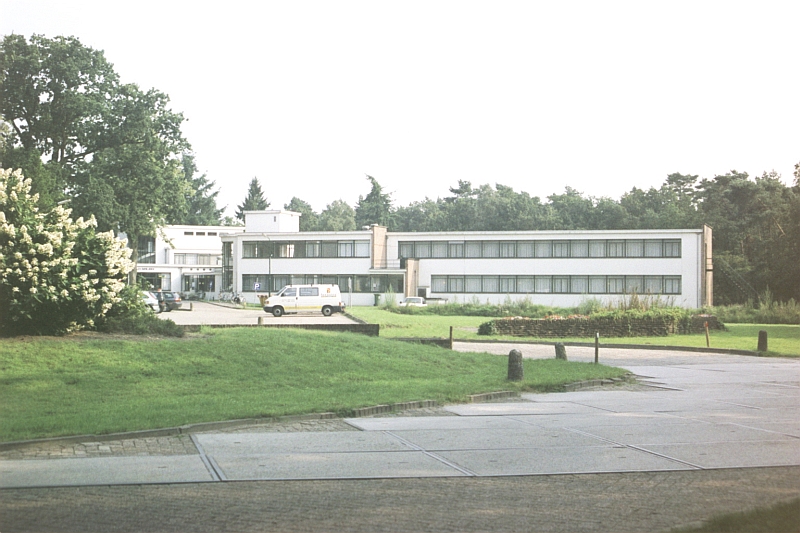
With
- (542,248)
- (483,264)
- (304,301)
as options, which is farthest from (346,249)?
(304,301)

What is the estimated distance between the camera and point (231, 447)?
10570mm

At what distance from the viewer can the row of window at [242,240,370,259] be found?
272 feet

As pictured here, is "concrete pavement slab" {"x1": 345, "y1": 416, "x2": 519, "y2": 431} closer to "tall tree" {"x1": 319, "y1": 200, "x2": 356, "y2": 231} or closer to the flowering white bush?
the flowering white bush

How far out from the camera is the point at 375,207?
5098 inches

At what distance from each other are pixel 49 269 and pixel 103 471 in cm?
971

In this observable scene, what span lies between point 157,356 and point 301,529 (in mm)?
11005

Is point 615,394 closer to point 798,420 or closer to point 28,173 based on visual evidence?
point 798,420

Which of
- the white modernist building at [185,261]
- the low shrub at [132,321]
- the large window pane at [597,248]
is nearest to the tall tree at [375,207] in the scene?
the white modernist building at [185,261]

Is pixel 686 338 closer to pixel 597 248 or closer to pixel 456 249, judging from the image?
pixel 597 248

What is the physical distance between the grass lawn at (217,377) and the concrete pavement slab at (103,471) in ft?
5.28

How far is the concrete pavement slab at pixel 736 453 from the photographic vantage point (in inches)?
396

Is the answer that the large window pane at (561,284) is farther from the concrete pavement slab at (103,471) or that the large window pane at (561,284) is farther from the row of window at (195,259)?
the concrete pavement slab at (103,471)

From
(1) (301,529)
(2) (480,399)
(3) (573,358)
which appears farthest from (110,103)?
(1) (301,529)

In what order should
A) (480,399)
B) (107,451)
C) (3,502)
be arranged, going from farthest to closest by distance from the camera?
(480,399)
(107,451)
(3,502)
